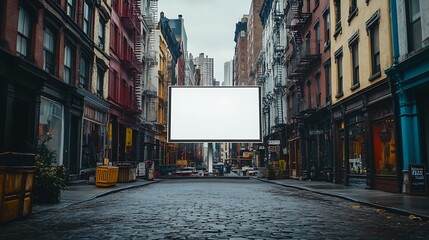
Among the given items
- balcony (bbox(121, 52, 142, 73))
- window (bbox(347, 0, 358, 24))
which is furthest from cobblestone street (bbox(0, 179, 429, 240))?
balcony (bbox(121, 52, 142, 73))

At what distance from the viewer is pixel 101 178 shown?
69.6ft

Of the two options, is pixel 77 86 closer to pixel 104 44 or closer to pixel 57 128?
pixel 57 128

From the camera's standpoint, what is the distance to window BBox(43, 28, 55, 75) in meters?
21.2

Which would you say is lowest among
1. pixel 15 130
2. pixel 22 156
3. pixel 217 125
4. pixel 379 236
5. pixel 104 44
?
pixel 379 236

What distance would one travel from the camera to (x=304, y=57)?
101 ft

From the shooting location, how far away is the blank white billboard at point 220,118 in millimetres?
42219

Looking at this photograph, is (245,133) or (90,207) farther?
(245,133)

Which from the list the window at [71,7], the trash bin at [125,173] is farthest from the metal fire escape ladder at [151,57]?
the window at [71,7]

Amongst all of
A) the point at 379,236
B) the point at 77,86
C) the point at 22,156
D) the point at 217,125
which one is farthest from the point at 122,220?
the point at 217,125

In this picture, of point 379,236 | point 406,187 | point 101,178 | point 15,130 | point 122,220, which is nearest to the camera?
point 379,236

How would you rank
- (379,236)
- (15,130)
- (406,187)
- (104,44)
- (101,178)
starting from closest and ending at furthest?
(379,236) < (406,187) < (15,130) < (101,178) < (104,44)

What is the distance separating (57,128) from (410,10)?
1743cm

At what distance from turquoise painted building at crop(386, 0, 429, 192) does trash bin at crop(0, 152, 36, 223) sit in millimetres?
13495

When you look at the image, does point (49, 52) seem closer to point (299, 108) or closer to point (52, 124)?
point (52, 124)
